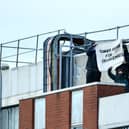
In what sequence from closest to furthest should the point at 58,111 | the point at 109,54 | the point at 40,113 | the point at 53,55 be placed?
the point at 109,54 < the point at 58,111 < the point at 40,113 < the point at 53,55

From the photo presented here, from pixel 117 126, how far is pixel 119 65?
3282 mm

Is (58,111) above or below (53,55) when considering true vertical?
below

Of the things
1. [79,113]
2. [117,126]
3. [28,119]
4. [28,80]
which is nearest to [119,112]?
[117,126]

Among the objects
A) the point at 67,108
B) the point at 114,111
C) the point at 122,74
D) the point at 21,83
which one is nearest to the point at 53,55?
the point at 21,83

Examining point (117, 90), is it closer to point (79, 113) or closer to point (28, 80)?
point (79, 113)

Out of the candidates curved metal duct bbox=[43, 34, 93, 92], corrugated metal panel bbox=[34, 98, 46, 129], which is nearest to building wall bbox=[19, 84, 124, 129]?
corrugated metal panel bbox=[34, 98, 46, 129]

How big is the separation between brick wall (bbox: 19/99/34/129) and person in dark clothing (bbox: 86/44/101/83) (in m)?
2.99

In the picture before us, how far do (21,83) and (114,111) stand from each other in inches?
422

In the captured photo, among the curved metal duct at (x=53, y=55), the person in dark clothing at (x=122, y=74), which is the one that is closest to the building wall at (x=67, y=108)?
the person in dark clothing at (x=122, y=74)

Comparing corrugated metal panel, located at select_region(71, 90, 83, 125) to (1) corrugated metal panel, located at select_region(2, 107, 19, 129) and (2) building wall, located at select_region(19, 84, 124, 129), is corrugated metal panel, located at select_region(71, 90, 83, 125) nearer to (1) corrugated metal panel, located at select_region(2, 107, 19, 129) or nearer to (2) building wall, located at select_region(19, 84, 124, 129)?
(2) building wall, located at select_region(19, 84, 124, 129)

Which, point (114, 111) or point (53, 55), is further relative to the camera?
point (53, 55)

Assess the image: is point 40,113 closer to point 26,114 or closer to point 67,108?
point 26,114

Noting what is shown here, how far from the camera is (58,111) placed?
37438 millimetres

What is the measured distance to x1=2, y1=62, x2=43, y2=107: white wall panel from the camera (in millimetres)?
42875
